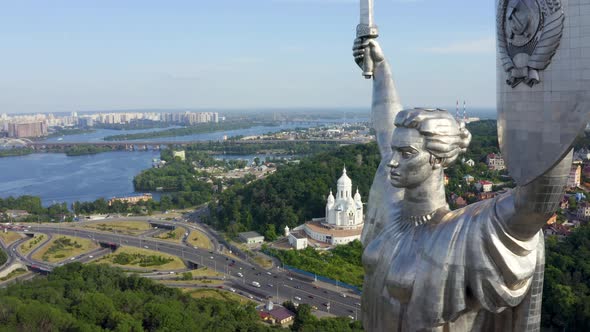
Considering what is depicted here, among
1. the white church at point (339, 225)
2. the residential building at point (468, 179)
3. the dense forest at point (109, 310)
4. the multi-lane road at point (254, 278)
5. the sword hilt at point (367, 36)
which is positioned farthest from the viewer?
the residential building at point (468, 179)

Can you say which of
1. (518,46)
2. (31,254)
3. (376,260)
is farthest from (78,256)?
(518,46)

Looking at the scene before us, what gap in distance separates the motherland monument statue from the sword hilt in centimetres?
90

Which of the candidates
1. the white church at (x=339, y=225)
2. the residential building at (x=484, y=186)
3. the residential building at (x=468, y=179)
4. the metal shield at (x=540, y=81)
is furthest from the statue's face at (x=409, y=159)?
the residential building at (x=468, y=179)

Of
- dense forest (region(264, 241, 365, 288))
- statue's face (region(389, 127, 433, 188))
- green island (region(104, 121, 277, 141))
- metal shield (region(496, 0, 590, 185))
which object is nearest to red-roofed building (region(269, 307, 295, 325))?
dense forest (region(264, 241, 365, 288))

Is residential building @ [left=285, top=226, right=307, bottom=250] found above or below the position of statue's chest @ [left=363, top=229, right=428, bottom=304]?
below

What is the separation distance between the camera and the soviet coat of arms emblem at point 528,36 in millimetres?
2670

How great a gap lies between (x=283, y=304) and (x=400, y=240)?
45.1 feet

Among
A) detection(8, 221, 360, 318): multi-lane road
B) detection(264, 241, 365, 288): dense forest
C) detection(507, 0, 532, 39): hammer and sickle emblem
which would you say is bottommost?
detection(8, 221, 360, 318): multi-lane road

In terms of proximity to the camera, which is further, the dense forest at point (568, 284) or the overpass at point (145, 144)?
the overpass at point (145, 144)

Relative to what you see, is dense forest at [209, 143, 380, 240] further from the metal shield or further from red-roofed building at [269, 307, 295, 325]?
the metal shield

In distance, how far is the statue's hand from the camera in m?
4.75

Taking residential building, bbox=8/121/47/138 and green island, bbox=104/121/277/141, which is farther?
residential building, bbox=8/121/47/138

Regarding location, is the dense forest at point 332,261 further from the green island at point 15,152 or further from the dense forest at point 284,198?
the green island at point 15,152

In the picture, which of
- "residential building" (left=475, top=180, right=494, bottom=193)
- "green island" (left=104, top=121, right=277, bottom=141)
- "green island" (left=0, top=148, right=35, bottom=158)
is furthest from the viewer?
"green island" (left=104, top=121, right=277, bottom=141)
